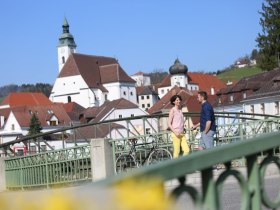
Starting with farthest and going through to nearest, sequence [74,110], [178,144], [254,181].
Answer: [74,110] → [178,144] → [254,181]

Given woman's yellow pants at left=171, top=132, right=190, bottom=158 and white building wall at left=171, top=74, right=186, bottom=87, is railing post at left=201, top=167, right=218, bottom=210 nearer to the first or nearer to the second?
woman's yellow pants at left=171, top=132, right=190, bottom=158

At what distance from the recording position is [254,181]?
98.6 inches

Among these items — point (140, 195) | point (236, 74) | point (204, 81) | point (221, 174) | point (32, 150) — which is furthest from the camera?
point (236, 74)

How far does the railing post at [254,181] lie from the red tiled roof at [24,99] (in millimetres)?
153792

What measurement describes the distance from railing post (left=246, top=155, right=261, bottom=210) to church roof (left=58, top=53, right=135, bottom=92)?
142075mm

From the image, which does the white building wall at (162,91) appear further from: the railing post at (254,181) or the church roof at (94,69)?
the railing post at (254,181)

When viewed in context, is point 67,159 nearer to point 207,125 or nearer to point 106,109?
point 207,125

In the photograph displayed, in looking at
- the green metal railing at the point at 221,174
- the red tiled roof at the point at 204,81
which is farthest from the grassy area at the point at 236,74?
the green metal railing at the point at 221,174

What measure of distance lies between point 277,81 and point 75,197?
207 ft

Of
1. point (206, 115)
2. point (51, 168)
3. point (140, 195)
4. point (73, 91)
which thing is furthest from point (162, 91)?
point (140, 195)

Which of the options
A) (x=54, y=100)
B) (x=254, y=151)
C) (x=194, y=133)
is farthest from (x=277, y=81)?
(x=54, y=100)

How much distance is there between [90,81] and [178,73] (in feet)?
109

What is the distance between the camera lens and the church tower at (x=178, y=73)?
170 m

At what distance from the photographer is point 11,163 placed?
15.0 metres
